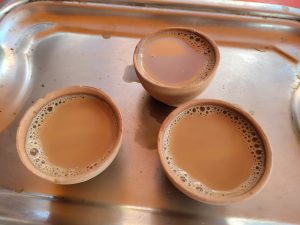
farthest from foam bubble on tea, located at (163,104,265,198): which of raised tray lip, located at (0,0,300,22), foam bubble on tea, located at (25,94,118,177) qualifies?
raised tray lip, located at (0,0,300,22)

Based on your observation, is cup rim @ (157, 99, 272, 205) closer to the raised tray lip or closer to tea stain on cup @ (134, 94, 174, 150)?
tea stain on cup @ (134, 94, 174, 150)

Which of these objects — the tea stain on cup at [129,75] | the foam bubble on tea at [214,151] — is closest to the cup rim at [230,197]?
the foam bubble on tea at [214,151]

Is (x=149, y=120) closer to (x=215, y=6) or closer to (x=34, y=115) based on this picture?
(x=34, y=115)

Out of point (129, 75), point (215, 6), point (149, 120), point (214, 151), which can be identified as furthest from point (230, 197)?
point (215, 6)

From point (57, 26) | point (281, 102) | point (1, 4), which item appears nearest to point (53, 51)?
point (57, 26)

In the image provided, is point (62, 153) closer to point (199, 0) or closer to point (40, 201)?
A: point (40, 201)

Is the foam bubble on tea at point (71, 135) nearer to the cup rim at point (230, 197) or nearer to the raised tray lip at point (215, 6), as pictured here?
the cup rim at point (230, 197)
